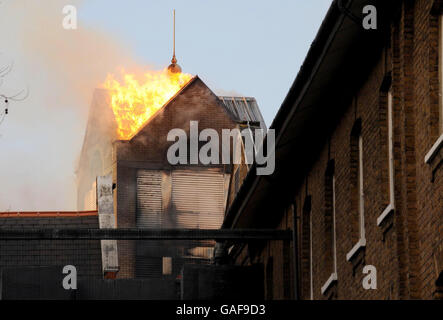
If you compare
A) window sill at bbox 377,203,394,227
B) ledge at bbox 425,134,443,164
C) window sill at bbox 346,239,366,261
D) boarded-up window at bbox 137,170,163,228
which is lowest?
window sill at bbox 346,239,366,261

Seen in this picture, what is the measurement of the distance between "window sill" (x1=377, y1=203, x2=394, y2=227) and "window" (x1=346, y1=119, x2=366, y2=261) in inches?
78.8

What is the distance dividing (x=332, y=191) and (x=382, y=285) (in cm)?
504

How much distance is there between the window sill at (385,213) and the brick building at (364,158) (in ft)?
0.08

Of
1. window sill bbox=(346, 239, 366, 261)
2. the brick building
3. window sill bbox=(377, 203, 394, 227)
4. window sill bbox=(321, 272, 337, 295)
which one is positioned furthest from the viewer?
window sill bbox=(321, 272, 337, 295)

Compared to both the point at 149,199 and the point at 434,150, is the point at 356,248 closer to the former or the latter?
the point at 434,150

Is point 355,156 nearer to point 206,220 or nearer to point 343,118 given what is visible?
point 343,118

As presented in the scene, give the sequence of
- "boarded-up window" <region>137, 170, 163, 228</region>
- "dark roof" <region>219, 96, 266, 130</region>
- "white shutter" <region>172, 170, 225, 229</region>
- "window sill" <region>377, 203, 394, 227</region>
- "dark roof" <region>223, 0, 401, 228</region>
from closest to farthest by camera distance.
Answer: "window sill" <region>377, 203, 394, 227</region>
"dark roof" <region>223, 0, 401, 228</region>
"boarded-up window" <region>137, 170, 163, 228</region>
"white shutter" <region>172, 170, 225, 229</region>
"dark roof" <region>219, 96, 266, 130</region>

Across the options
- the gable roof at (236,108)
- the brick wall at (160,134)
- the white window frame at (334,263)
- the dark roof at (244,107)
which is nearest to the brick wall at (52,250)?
the brick wall at (160,134)

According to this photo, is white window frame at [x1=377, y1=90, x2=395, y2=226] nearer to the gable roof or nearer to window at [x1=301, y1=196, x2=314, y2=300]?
window at [x1=301, y1=196, x2=314, y2=300]

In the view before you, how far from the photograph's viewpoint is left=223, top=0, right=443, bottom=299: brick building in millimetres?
17984

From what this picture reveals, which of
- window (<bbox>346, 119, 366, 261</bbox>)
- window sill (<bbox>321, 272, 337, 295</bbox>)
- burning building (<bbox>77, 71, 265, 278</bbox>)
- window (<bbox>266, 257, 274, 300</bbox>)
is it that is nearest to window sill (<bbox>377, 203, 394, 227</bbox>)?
window (<bbox>346, 119, 366, 261</bbox>)

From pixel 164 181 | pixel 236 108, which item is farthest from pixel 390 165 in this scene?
pixel 236 108

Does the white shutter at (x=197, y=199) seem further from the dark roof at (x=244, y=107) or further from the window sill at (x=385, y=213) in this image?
the window sill at (x=385, y=213)

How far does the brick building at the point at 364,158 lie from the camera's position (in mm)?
17984
